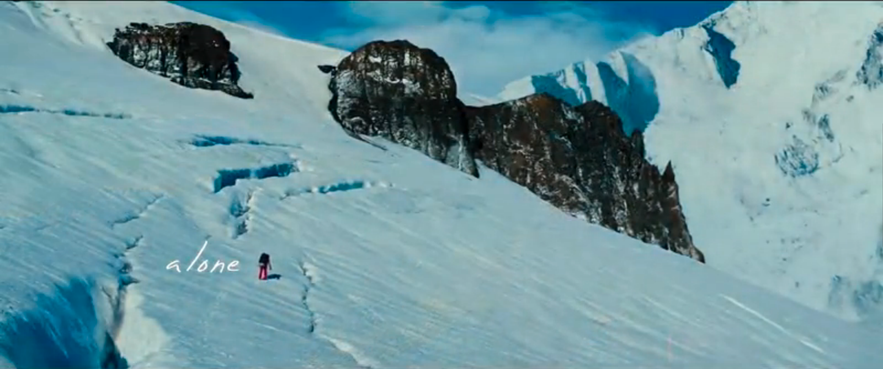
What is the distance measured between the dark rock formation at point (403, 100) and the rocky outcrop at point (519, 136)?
51 mm

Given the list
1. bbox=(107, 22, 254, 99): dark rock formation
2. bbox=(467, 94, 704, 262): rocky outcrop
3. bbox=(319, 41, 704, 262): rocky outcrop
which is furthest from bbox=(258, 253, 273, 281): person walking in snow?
bbox=(467, 94, 704, 262): rocky outcrop

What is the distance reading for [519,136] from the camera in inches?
2450

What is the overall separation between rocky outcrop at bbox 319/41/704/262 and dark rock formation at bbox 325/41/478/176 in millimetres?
51

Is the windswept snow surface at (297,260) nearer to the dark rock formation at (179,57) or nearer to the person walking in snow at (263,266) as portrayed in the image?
the person walking in snow at (263,266)

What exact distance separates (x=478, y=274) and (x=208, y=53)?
2863 centimetres

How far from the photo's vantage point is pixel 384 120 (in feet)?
195

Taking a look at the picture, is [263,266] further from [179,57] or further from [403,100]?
[403,100]

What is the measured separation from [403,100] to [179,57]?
11.1 meters

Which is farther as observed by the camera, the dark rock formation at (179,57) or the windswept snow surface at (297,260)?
the dark rock formation at (179,57)

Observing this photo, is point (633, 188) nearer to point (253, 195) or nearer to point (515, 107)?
point (515, 107)

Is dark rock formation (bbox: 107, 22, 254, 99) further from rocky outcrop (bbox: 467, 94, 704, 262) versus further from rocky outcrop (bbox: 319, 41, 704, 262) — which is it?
rocky outcrop (bbox: 467, 94, 704, 262)

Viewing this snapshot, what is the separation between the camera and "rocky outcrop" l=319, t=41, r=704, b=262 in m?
59.2

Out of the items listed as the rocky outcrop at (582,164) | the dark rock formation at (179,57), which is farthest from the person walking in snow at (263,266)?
the rocky outcrop at (582,164)

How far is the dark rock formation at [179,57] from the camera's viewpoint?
2244 inches
